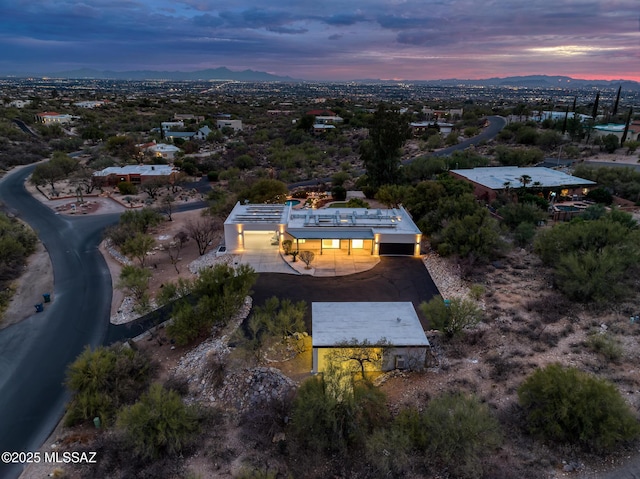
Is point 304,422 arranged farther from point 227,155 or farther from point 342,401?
point 227,155

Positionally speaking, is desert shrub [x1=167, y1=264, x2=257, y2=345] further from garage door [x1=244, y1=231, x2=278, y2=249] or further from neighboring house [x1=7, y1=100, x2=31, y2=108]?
neighboring house [x1=7, y1=100, x2=31, y2=108]

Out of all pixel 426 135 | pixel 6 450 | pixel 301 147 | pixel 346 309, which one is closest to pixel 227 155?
pixel 301 147

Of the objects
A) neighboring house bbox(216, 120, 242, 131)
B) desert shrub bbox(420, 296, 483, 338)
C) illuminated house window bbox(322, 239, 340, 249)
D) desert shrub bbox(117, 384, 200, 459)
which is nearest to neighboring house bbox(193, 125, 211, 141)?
neighboring house bbox(216, 120, 242, 131)

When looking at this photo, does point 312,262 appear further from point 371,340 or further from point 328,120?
Answer: point 328,120

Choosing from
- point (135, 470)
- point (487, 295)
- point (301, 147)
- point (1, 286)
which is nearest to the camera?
point (135, 470)

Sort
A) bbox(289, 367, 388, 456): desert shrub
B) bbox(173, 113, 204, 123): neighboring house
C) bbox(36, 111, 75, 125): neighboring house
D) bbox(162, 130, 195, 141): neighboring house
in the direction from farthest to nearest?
bbox(173, 113, 204, 123): neighboring house
bbox(36, 111, 75, 125): neighboring house
bbox(162, 130, 195, 141): neighboring house
bbox(289, 367, 388, 456): desert shrub

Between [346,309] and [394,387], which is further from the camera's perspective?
[346,309]

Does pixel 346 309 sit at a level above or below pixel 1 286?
above
